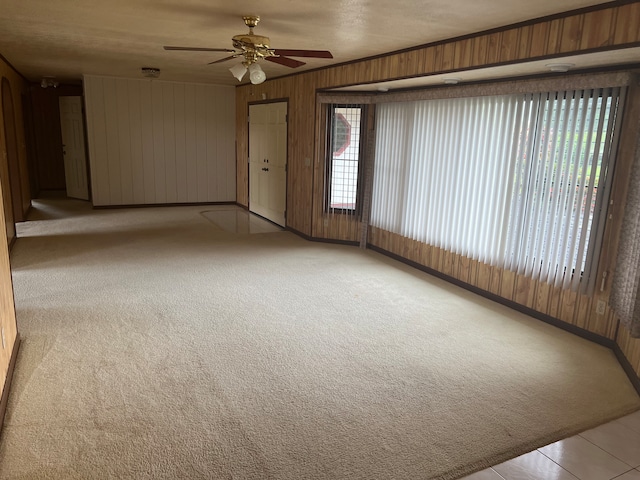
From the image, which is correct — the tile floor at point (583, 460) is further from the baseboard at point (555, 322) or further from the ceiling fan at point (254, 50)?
the ceiling fan at point (254, 50)

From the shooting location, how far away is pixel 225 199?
31.3ft

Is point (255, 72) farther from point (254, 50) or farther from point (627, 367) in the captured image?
point (627, 367)

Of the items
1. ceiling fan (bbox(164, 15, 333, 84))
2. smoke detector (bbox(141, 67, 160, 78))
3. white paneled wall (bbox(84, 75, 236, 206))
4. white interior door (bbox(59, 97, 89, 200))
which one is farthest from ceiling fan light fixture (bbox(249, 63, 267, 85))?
white interior door (bbox(59, 97, 89, 200))

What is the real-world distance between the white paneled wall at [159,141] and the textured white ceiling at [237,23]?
2.71 metres

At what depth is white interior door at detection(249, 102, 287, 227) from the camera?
728 cm

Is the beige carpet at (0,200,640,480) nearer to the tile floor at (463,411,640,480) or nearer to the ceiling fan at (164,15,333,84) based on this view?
the tile floor at (463,411,640,480)

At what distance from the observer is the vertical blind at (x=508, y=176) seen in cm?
354

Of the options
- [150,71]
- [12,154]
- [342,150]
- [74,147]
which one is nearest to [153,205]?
[74,147]

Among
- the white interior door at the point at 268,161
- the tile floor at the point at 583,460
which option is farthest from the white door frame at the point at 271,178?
the tile floor at the point at 583,460

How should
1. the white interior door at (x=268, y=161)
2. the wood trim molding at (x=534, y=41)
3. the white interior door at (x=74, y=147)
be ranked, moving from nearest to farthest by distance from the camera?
1. the wood trim molding at (x=534, y=41)
2. the white interior door at (x=268, y=161)
3. the white interior door at (x=74, y=147)

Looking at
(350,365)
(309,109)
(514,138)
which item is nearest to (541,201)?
(514,138)

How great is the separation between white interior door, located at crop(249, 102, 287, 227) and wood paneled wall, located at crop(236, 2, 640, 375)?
0.23 meters

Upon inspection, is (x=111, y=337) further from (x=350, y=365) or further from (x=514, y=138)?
(x=514, y=138)

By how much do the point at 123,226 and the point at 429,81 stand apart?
5.00 metres
